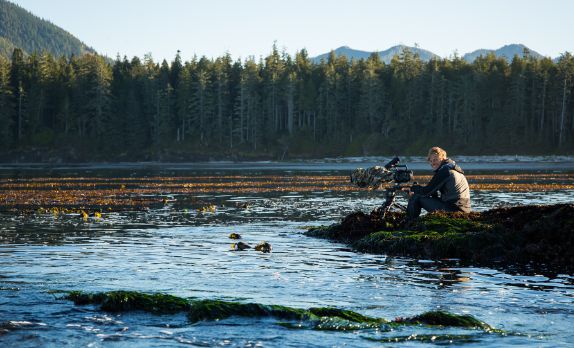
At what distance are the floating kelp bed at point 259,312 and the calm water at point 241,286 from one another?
242 mm

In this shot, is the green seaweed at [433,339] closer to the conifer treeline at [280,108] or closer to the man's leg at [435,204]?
the man's leg at [435,204]

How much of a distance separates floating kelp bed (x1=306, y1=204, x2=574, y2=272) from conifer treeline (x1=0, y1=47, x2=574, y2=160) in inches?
4615

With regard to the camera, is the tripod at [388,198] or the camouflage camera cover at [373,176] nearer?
the camouflage camera cover at [373,176]

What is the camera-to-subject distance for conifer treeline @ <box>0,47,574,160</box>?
140375 millimetres

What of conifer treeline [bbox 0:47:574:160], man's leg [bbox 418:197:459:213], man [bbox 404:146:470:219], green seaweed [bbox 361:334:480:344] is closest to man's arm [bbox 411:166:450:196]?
man [bbox 404:146:470:219]

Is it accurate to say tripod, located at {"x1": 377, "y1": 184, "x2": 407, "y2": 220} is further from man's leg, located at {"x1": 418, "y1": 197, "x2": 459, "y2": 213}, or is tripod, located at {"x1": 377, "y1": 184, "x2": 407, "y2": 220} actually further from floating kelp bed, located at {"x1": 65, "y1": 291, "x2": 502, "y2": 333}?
floating kelp bed, located at {"x1": 65, "y1": 291, "x2": 502, "y2": 333}

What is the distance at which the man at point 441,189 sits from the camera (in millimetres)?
18688

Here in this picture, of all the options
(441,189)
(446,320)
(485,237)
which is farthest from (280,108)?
(446,320)

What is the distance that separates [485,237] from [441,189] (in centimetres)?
231

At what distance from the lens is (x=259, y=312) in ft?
37.0

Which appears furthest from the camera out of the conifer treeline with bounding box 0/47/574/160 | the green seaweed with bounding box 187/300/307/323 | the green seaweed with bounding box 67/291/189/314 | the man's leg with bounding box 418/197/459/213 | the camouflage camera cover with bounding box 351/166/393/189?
the conifer treeline with bounding box 0/47/574/160

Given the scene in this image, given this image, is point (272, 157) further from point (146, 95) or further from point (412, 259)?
point (412, 259)

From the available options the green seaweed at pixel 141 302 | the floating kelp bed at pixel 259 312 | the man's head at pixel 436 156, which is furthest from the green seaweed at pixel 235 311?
the man's head at pixel 436 156

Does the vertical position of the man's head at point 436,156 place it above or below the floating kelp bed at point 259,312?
above
